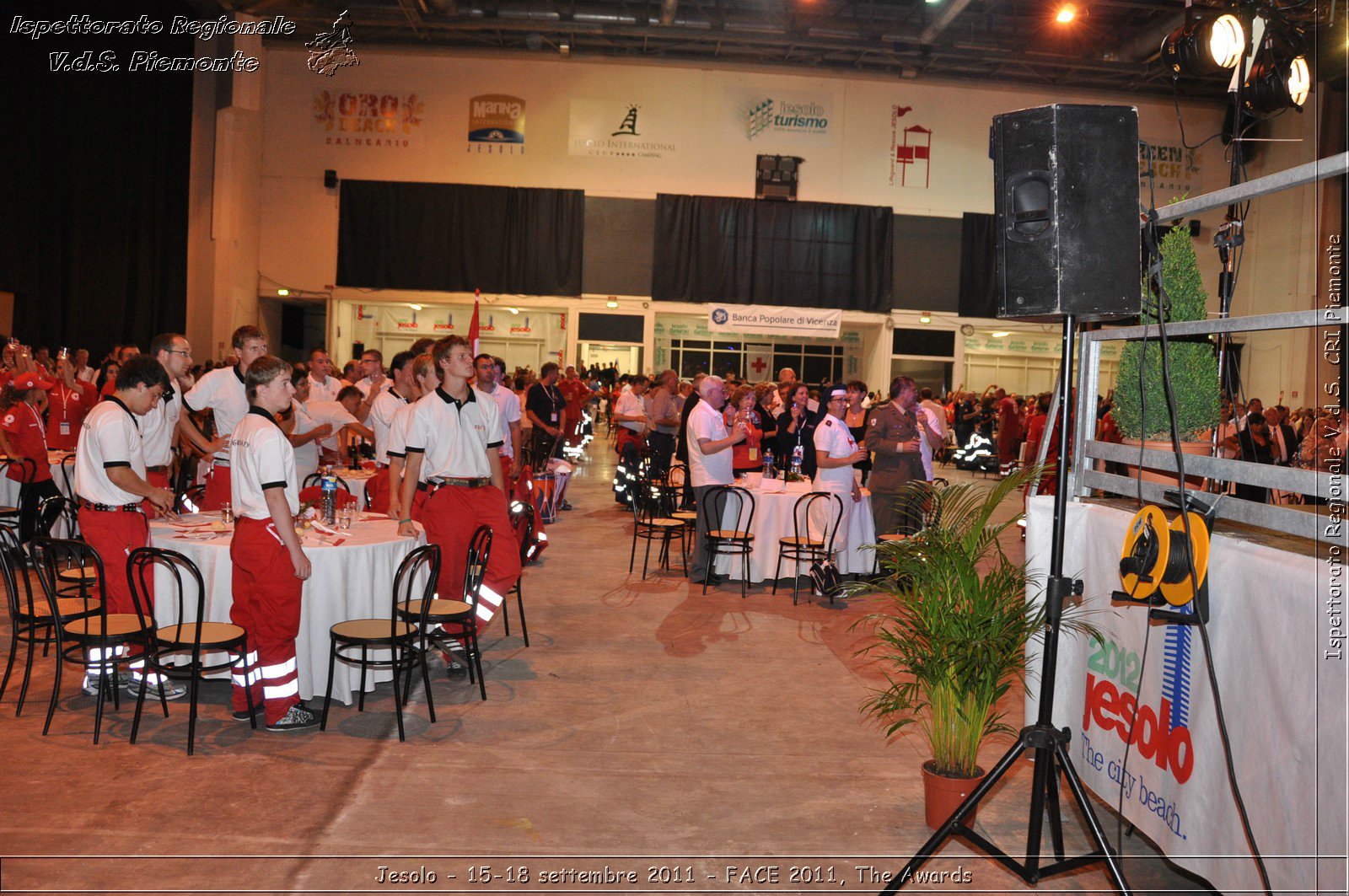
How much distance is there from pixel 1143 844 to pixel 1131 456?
4.78 ft

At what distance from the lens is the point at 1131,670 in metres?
3.36

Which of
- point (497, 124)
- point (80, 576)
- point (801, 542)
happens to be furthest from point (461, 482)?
point (497, 124)

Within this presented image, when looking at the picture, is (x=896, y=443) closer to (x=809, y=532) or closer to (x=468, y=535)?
(x=809, y=532)

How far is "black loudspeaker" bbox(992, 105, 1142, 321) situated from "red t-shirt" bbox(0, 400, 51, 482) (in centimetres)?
736

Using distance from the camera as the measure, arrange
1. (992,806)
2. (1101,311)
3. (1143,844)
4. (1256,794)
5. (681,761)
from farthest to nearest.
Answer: (681,761) → (992,806) → (1143,844) → (1101,311) → (1256,794)

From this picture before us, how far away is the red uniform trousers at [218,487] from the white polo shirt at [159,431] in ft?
1.05

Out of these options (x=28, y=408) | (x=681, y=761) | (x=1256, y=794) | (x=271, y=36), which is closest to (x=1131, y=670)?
(x=1256, y=794)

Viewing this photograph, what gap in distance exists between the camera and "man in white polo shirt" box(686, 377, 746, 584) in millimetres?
7453

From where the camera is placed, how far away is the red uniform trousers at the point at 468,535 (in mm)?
5152

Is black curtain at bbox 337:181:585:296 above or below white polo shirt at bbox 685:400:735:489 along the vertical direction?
above

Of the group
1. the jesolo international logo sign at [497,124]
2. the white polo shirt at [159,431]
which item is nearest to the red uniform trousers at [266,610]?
the white polo shirt at [159,431]

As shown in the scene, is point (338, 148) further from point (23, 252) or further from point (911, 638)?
point (911, 638)

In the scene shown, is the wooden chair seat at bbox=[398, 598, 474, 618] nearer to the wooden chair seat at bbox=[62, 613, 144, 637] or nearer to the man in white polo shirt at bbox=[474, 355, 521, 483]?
the wooden chair seat at bbox=[62, 613, 144, 637]

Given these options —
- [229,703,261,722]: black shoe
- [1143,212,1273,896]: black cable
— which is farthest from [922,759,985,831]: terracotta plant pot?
[229,703,261,722]: black shoe
